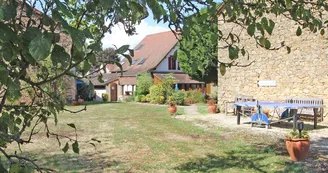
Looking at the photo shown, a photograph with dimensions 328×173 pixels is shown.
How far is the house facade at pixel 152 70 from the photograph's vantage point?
31.0 meters

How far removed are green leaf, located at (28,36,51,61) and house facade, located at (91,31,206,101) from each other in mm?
28440

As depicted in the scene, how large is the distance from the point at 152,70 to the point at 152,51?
400cm

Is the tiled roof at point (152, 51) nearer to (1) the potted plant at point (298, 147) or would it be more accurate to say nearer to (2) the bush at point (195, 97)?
(2) the bush at point (195, 97)

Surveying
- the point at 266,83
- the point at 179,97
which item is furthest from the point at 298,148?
the point at 179,97

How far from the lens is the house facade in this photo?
3102cm

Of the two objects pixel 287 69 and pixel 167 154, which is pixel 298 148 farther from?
pixel 287 69

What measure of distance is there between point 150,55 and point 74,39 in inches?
1294

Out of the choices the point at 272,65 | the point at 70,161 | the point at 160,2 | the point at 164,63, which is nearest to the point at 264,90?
the point at 272,65

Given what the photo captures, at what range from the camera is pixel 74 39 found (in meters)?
0.80

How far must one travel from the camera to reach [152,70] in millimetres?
30750

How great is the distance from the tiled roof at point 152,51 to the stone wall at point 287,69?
601 inches

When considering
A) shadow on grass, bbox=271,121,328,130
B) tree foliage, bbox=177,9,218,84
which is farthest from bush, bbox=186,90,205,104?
tree foliage, bbox=177,9,218,84

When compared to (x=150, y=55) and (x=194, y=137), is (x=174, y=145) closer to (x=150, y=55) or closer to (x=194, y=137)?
(x=194, y=137)

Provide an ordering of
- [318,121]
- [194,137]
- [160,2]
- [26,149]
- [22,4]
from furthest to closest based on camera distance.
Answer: [318,121], [194,137], [26,149], [160,2], [22,4]
